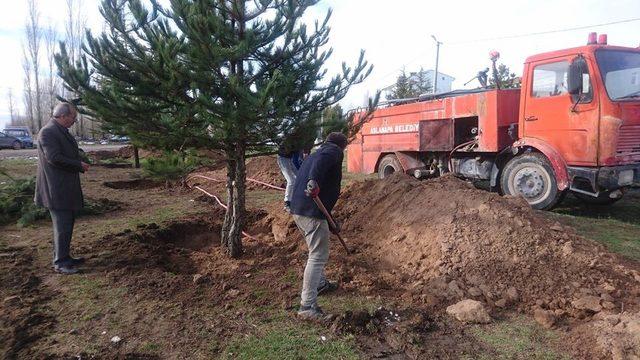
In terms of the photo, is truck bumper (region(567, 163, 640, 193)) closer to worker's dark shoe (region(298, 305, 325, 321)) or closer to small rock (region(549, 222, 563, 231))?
small rock (region(549, 222, 563, 231))

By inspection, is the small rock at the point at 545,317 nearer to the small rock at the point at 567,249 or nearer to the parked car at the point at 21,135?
the small rock at the point at 567,249

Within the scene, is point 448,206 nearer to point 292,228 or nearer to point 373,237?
point 373,237

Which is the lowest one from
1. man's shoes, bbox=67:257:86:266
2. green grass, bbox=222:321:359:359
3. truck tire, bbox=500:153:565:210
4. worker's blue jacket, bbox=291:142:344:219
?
green grass, bbox=222:321:359:359

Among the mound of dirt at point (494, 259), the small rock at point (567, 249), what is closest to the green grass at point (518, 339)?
the mound of dirt at point (494, 259)

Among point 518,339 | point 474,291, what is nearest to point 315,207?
point 474,291

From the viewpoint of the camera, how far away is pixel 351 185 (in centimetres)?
854

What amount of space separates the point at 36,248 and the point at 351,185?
5142mm

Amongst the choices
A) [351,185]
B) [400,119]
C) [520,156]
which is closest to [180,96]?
[351,185]

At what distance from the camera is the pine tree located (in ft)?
13.7

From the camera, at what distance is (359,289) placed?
4.45 metres

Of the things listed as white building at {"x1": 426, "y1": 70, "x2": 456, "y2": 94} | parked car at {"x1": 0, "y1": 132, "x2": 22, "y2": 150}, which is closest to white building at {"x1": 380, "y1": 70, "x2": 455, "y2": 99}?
white building at {"x1": 426, "y1": 70, "x2": 456, "y2": 94}

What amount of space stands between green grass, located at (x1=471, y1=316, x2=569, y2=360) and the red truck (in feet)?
9.45

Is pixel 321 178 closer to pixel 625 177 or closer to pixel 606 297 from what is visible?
pixel 606 297

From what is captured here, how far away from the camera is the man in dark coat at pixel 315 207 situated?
3756mm
